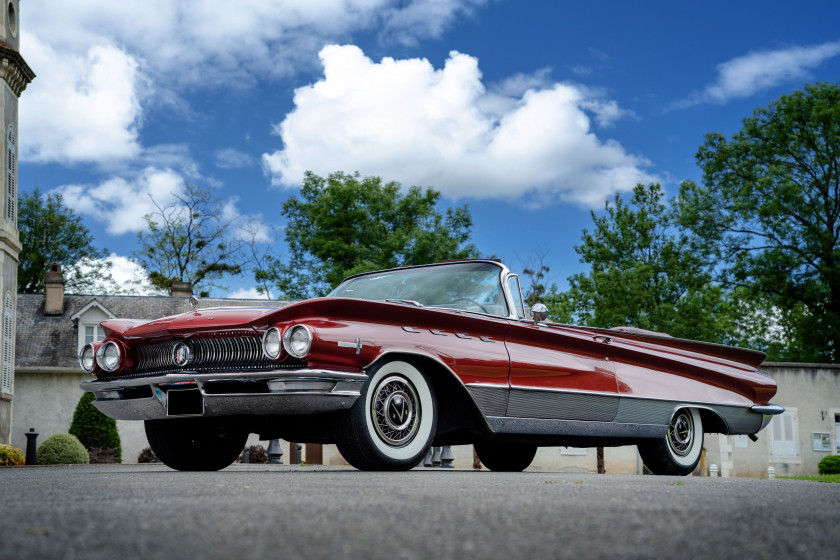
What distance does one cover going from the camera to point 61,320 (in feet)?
112

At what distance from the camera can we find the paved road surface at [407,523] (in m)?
2.50

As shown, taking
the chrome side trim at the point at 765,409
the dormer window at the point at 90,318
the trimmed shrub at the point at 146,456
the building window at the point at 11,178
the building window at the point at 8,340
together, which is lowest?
the trimmed shrub at the point at 146,456

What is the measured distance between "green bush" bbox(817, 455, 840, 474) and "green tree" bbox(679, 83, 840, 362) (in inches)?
397

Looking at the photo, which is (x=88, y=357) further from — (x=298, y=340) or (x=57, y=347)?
(x=57, y=347)

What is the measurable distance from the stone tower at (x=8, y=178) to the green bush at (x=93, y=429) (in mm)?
2470

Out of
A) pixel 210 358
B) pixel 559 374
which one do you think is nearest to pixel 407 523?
pixel 210 358

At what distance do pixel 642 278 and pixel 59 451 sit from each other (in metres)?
22.1

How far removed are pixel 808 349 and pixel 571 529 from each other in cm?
3897

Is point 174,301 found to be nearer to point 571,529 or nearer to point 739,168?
point 739,168

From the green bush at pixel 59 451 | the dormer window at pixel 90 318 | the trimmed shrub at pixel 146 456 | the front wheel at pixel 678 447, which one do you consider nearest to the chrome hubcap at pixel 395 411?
the front wheel at pixel 678 447

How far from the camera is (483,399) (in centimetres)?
645

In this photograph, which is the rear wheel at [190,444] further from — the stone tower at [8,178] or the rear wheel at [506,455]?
the stone tower at [8,178]

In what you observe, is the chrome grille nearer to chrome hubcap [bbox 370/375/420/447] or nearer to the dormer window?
chrome hubcap [bbox 370/375/420/447]

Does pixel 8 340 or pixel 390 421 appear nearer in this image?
pixel 390 421
